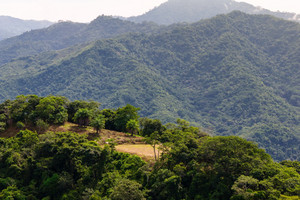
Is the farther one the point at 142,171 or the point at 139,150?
the point at 139,150

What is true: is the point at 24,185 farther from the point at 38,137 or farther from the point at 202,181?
the point at 202,181

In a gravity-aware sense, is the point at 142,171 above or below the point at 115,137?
above

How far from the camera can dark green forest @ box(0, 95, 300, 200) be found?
125 feet

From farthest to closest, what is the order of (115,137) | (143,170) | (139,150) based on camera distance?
1. (115,137)
2. (139,150)
3. (143,170)

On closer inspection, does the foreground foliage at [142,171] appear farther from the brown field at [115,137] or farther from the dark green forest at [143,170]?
the brown field at [115,137]

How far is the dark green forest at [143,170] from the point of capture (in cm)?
3804

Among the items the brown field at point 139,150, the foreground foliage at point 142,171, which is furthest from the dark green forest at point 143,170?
the brown field at point 139,150

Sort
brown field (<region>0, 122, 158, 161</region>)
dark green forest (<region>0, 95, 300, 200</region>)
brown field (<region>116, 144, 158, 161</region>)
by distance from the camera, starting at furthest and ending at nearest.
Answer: brown field (<region>0, 122, 158, 161</region>), brown field (<region>116, 144, 158, 161</region>), dark green forest (<region>0, 95, 300, 200</region>)

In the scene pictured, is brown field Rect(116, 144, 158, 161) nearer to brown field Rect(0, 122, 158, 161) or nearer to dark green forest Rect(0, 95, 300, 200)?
brown field Rect(0, 122, 158, 161)

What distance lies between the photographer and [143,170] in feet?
147

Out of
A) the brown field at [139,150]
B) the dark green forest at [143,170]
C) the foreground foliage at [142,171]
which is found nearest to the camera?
the foreground foliage at [142,171]

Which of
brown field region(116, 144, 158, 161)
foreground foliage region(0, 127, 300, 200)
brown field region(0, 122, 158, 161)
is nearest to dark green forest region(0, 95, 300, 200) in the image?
foreground foliage region(0, 127, 300, 200)

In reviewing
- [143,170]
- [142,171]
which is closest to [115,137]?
[142,171]

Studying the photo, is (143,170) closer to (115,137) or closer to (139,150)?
(139,150)
